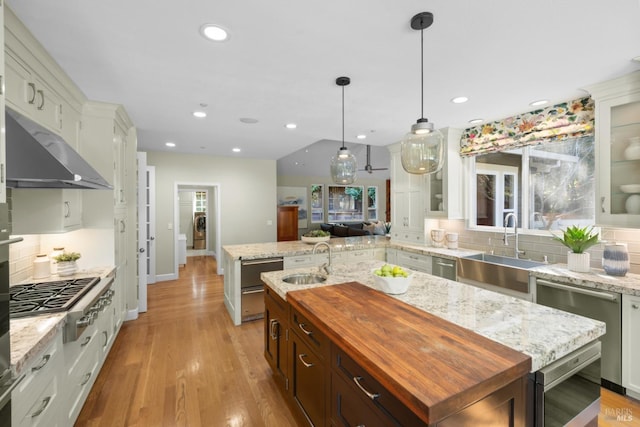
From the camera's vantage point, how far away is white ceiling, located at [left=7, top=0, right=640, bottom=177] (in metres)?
1.54

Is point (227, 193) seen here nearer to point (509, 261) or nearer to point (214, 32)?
point (214, 32)

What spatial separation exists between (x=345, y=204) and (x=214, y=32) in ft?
28.9

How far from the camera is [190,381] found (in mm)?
2424

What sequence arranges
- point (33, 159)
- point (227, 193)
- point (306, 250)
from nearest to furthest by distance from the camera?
point (33, 159)
point (306, 250)
point (227, 193)

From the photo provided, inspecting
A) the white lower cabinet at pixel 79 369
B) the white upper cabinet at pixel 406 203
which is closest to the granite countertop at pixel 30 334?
the white lower cabinet at pixel 79 369

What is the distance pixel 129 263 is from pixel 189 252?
18.6 ft

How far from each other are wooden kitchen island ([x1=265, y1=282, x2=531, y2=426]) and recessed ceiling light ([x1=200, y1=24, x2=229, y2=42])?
5.60 ft

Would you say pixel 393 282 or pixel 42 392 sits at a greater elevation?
pixel 393 282

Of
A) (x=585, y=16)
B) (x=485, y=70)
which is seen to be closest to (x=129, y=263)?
(x=485, y=70)

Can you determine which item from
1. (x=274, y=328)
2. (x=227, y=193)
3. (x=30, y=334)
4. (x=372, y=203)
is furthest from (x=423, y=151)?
(x=372, y=203)

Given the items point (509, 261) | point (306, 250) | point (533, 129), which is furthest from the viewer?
point (306, 250)

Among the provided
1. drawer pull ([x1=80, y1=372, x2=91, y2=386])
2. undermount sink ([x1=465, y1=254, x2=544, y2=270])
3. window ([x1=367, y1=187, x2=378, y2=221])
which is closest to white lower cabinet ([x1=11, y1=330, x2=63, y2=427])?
drawer pull ([x1=80, y1=372, x2=91, y2=386])

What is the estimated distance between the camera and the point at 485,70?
2.22 meters

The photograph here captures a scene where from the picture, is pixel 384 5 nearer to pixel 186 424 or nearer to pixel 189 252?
pixel 186 424
